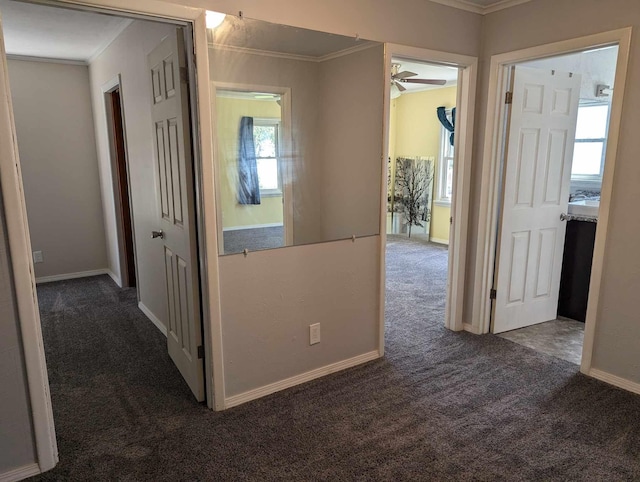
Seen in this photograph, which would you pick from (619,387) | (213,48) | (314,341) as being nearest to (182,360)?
(314,341)

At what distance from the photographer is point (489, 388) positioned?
2604 millimetres

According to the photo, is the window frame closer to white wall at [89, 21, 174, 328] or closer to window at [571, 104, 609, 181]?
window at [571, 104, 609, 181]

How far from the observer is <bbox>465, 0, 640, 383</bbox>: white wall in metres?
2.41

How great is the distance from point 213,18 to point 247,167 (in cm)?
72

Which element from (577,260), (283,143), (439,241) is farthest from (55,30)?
(439,241)

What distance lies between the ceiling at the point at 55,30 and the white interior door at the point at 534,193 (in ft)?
9.36

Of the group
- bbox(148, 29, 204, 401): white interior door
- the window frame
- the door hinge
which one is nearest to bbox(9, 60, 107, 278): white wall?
bbox(148, 29, 204, 401): white interior door

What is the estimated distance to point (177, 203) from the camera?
95.8 inches

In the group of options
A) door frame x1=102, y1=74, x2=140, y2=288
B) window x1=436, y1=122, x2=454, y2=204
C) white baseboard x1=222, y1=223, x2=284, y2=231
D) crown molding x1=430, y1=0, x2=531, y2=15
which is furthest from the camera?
window x1=436, y1=122, x2=454, y2=204

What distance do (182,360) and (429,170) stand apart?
5.21m

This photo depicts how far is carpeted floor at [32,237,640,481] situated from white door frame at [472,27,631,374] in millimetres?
309

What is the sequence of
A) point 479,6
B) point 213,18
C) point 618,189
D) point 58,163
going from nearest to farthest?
point 213,18
point 618,189
point 479,6
point 58,163

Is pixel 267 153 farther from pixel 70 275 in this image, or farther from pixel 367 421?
pixel 70 275

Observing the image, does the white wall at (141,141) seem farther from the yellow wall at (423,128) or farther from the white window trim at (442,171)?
the white window trim at (442,171)
